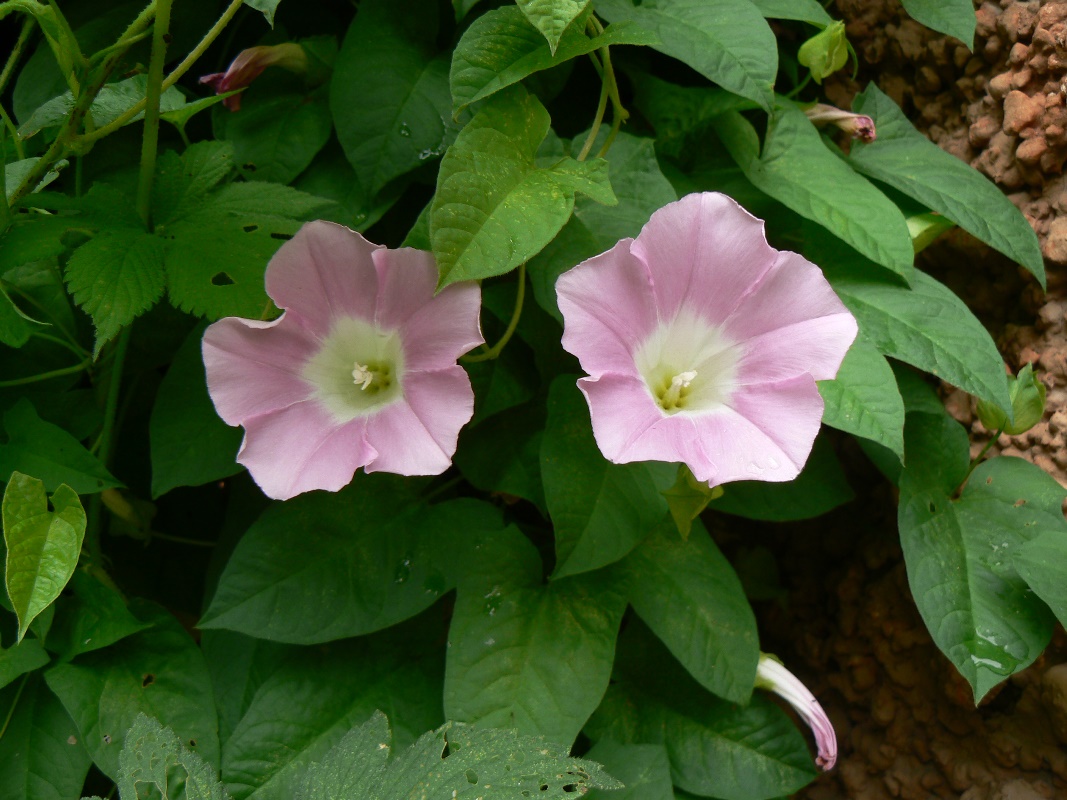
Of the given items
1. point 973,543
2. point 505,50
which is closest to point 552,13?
point 505,50

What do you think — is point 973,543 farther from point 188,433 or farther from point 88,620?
point 88,620

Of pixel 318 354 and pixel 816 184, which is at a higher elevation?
pixel 816 184

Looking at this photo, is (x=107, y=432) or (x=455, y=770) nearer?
(x=455, y=770)

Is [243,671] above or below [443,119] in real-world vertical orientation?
below

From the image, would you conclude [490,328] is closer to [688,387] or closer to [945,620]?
[688,387]

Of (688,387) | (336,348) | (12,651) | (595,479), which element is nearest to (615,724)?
(595,479)
